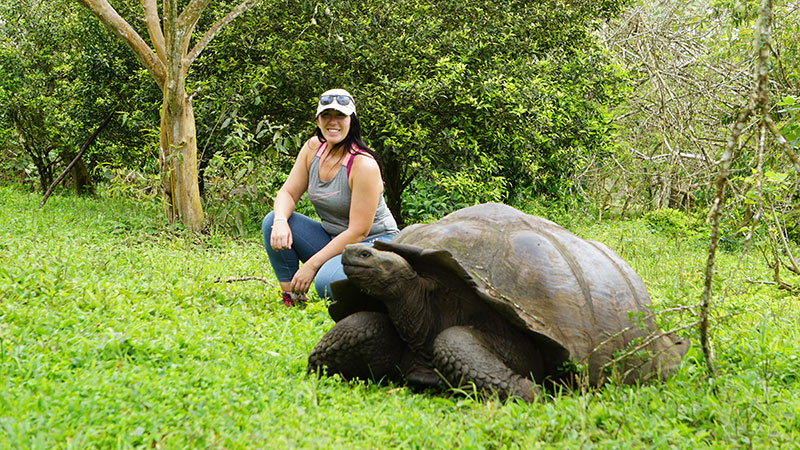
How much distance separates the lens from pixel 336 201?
319 cm

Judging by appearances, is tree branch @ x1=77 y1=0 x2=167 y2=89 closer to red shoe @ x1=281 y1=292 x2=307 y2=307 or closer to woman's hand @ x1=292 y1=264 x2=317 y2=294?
red shoe @ x1=281 y1=292 x2=307 y2=307

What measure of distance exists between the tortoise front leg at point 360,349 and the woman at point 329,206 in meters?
0.58

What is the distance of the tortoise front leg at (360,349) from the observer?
2348mm

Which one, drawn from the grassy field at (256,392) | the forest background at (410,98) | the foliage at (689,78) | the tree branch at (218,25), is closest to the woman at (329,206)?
the grassy field at (256,392)

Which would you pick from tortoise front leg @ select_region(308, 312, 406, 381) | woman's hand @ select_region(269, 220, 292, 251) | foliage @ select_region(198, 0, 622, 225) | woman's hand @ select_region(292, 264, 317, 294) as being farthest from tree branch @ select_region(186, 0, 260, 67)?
tortoise front leg @ select_region(308, 312, 406, 381)

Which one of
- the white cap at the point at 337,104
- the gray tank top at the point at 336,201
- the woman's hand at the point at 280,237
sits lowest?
the woman's hand at the point at 280,237

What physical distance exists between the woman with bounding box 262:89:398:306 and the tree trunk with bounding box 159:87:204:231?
287 cm

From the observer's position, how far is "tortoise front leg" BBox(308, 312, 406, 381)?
92.4 inches

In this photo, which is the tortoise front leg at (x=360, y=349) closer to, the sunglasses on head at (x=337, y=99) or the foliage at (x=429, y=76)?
the sunglasses on head at (x=337, y=99)

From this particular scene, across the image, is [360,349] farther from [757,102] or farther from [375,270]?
[757,102]

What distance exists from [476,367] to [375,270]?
47cm

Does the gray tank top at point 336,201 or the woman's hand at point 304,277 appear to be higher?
the gray tank top at point 336,201

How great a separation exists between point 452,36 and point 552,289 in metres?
4.91

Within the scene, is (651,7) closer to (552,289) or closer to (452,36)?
(452,36)
